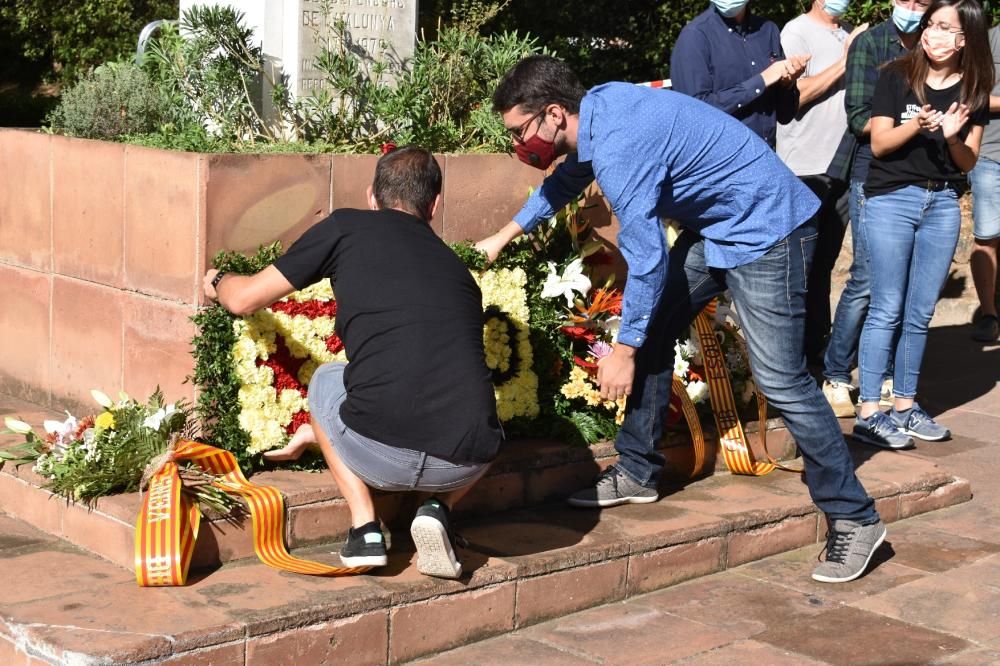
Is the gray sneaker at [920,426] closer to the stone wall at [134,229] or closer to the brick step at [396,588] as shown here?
the brick step at [396,588]

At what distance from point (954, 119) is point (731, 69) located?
0.98m

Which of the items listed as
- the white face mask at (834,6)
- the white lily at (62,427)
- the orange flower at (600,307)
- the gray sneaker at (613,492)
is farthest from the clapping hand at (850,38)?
the white lily at (62,427)

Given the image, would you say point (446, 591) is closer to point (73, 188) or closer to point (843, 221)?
point (73, 188)

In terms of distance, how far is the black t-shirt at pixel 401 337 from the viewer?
3846 mm

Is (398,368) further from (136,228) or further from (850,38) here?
(850,38)

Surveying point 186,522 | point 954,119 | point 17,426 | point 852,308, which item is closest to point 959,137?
point 954,119

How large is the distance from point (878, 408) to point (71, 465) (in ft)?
12.0

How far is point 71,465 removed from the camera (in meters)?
4.37

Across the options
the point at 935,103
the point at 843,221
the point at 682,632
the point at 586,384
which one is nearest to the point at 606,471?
the point at 586,384

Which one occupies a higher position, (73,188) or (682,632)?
(73,188)

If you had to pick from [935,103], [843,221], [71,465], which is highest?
[935,103]

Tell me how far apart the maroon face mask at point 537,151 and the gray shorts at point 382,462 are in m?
0.93

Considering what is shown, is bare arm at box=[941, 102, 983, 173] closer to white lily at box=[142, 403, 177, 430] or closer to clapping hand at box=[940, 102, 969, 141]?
clapping hand at box=[940, 102, 969, 141]

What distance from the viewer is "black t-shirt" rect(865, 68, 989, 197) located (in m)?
5.85
